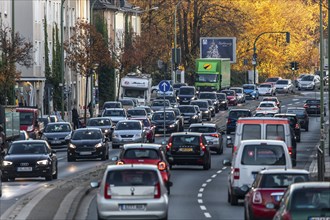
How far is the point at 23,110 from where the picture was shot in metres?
65.5

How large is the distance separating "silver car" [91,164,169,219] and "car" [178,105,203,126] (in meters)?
57.2

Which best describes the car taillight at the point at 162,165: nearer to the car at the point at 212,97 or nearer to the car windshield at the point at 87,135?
the car windshield at the point at 87,135

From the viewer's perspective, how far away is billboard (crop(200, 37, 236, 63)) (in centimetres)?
12538

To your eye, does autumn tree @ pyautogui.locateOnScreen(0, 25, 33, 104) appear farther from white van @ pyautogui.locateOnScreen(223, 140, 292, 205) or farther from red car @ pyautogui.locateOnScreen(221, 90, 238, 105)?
white van @ pyautogui.locateOnScreen(223, 140, 292, 205)

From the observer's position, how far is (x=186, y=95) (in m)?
103

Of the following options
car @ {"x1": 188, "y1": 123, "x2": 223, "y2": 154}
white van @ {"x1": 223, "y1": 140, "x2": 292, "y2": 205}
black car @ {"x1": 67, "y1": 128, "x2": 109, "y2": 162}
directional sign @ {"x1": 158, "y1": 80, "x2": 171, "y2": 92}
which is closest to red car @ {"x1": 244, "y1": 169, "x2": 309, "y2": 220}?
white van @ {"x1": 223, "y1": 140, "x2": 292, "y2": 205}

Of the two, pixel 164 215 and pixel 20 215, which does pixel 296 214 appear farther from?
pixel 20 215

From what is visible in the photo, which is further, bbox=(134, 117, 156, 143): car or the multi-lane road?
bbox=(134, 117, 156, 143): car

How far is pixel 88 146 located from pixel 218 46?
7541 centimetres

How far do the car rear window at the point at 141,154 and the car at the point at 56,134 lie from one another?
27.3 metres

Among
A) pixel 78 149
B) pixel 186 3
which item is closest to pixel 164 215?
pixel 78 149

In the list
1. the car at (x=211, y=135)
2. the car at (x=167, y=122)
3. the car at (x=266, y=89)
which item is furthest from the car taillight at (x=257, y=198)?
the car at (x=266, y=89)

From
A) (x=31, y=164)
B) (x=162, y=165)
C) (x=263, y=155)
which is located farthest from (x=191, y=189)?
(x=263, y=155)

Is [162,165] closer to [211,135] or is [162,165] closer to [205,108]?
[211,135]
